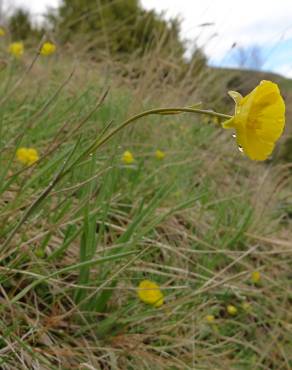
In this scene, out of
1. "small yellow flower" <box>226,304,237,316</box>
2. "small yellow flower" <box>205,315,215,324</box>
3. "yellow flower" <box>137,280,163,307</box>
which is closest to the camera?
"yellow flower" <box>137,280,163,307</box>

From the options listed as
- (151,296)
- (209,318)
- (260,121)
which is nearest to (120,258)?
(151,296)

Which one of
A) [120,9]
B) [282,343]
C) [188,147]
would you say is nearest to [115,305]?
[282,343]

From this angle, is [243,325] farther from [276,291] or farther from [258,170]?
[258,170]

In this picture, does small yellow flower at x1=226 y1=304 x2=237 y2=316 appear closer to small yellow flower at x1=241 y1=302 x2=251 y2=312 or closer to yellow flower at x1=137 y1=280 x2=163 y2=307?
small yellow flower at x1=241 y1=302 x2=251 y2=312

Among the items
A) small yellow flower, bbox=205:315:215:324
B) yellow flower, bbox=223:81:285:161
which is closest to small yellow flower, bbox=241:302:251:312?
small yellow flower, bbox=205:315:215:324

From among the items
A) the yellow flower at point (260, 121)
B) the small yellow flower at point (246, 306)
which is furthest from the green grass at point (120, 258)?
the yellow flower at point (260, 121)

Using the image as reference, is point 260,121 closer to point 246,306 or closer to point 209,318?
A: point 209,318
